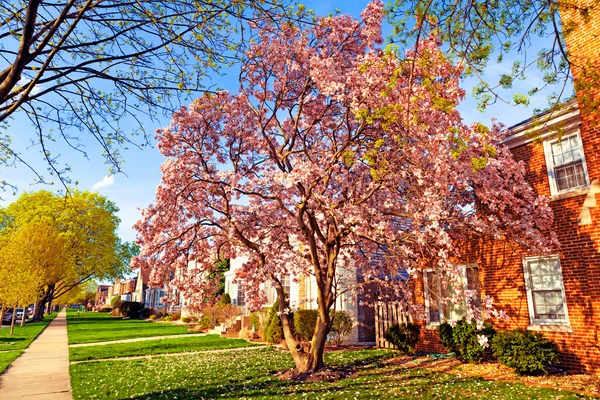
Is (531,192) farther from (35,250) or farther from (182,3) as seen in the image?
(35,250)

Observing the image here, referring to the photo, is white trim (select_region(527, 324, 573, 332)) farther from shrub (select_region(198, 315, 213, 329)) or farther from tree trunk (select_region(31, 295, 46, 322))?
tree trunk (select_region(31, 295, 46, 322))

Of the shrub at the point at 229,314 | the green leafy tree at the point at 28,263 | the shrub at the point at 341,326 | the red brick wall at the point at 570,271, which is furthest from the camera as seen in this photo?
the green leafy tree at the point at 28,263

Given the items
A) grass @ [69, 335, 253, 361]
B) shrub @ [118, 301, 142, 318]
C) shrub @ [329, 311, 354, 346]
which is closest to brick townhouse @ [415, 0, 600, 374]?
shrub @ [329, 311, 354, 346]

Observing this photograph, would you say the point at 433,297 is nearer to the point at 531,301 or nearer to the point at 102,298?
the point at 531,301

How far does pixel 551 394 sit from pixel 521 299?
12.9ft

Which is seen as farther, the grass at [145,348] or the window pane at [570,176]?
the grass at [145,348]

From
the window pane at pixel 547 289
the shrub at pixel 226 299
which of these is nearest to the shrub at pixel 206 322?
the shrub at pixel 226 299

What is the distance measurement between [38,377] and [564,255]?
1517 cm

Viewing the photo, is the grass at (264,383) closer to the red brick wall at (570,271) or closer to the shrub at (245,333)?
the red brick wall at (570,271)

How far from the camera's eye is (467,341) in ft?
39.1

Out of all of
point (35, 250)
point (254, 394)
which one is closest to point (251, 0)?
point (254, 394)

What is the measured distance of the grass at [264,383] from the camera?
27.5 feet

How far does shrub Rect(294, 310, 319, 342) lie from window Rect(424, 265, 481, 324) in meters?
5.03

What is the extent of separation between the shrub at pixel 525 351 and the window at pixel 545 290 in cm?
100
